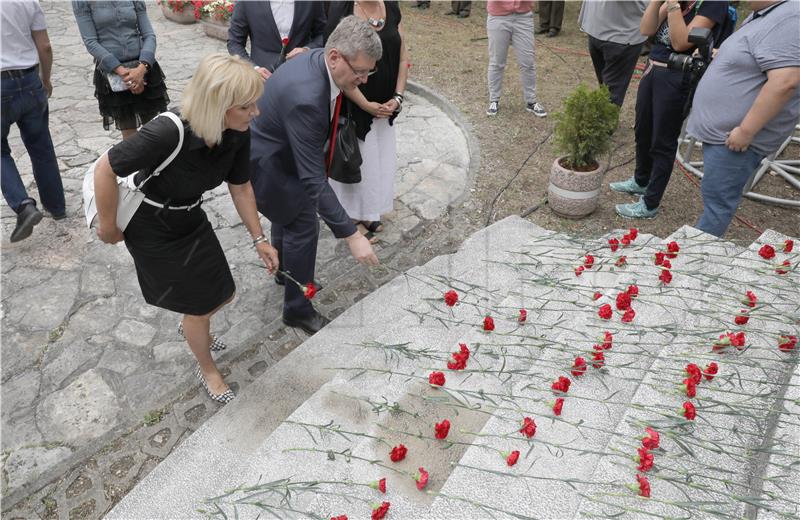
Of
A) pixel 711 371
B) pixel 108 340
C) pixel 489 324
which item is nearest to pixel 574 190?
pixel 489 324

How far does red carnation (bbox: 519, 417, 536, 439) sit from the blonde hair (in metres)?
1.81

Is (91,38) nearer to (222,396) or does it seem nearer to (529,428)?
(222,396)

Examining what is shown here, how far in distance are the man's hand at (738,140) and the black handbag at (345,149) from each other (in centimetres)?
247

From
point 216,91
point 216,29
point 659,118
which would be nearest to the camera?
point 216,91

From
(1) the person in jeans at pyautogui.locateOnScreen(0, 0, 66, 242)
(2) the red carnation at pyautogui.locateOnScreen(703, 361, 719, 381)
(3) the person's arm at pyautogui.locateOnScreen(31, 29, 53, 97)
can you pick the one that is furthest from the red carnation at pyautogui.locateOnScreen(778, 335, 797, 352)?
(3) the person's arm at pyautogui.locateOnScreen(31, 29, 53, 97)

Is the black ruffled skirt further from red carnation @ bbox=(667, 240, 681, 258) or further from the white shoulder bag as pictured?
red carnation @ bbox=(667, 240, 681, 258)

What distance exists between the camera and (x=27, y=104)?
14.8 feet

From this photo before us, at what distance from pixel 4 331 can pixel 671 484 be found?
4.15 metres

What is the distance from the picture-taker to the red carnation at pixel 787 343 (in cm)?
264

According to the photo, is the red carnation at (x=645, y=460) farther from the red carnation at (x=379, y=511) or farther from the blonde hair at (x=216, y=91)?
the blonde hair at (x=216, y=91)

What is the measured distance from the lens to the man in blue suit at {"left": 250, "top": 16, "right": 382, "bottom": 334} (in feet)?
9.82

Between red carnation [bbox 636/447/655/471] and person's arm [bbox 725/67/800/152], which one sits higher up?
person's arm [bbox 725/67/800/152]

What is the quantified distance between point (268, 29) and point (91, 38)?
5.01ft

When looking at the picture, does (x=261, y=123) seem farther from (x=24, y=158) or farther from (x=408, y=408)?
(x=24, y=158)
